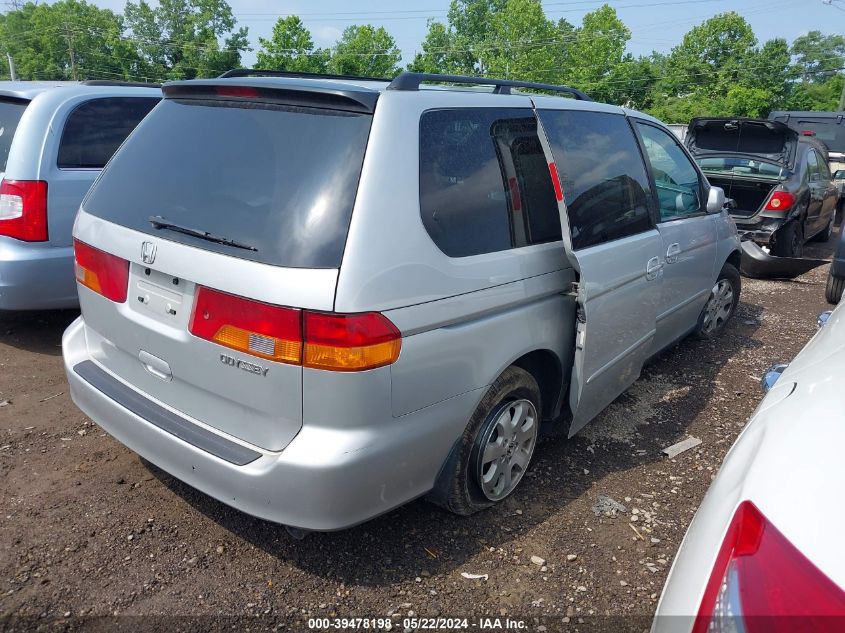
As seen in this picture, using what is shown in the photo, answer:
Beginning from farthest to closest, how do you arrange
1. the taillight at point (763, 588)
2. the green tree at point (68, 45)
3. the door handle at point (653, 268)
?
the green tree at point (68, 45), the door handle at point (653, 268), the taillight at point (763, 588)

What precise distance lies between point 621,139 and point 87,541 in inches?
132

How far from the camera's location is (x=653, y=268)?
3.71 meters

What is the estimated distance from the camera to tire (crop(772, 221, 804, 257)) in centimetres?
814

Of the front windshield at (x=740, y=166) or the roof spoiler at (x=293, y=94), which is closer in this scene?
the roof spoiler at (x=293, y=94)

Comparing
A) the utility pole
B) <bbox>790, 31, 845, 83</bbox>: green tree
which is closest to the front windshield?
the utility pole

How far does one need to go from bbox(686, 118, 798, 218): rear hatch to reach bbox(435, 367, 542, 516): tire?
21.6ft

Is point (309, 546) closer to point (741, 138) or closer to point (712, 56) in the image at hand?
point (741, 138)

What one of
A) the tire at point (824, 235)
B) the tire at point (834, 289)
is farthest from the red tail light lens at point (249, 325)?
the tire at point (824, 235)

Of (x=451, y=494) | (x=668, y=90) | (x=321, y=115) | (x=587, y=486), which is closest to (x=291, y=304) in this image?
(x=321, y=115)

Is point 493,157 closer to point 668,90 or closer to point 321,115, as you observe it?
point 321,115

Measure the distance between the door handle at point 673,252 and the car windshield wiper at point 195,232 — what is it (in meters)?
2.71

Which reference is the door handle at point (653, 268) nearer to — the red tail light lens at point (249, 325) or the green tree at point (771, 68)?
the red tail light lens at point (249, 325)

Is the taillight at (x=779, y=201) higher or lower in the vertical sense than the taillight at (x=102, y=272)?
higher

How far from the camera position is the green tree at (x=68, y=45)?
239 ft
